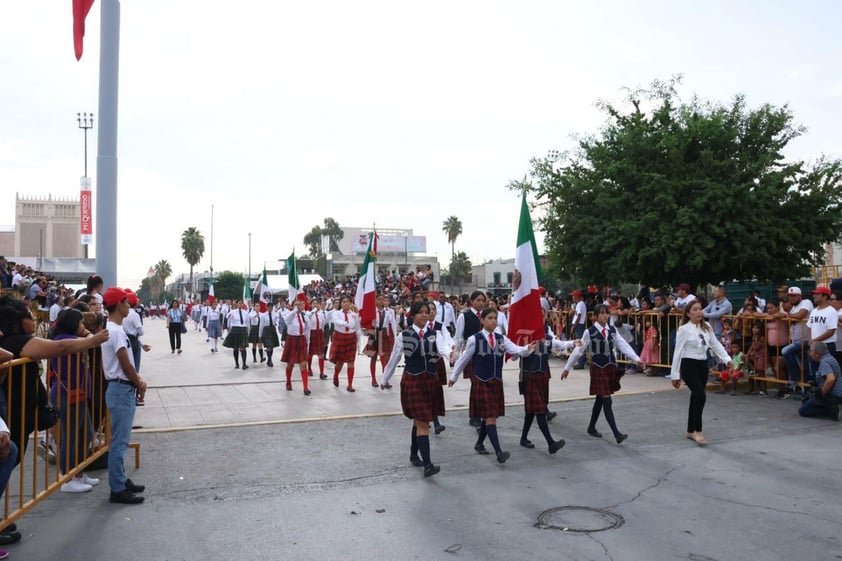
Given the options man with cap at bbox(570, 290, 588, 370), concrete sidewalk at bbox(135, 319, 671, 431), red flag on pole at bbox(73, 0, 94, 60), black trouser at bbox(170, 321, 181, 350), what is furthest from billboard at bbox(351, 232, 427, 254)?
red flag on pole at bbox(73, 0, 94, 60)

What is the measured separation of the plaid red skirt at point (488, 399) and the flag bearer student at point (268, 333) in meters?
10.2

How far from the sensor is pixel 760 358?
11367 millimetres

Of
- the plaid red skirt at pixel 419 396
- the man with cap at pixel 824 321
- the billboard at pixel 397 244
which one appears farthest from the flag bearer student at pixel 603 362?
the billboard at pixel 397 244

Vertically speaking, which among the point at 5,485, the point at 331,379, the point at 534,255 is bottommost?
the point at 331,379

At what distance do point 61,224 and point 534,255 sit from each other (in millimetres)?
91204

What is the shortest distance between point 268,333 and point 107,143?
28.1ft

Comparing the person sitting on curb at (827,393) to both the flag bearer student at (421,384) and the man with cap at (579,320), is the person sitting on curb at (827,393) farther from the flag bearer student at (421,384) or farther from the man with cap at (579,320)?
the man with cap at (579,320)

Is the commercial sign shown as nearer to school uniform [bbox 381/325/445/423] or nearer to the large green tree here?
the large green tree

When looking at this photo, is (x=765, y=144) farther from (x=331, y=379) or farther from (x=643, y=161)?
(x=331, y=379)

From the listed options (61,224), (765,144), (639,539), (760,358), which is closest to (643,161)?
(765,144)

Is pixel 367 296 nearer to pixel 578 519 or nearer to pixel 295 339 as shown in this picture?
pixel 295 339

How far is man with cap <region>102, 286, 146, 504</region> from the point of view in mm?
5473

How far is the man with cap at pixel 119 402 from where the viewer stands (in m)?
5.47

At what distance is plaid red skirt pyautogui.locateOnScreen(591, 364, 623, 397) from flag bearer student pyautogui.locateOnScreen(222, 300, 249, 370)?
33.7 feet
